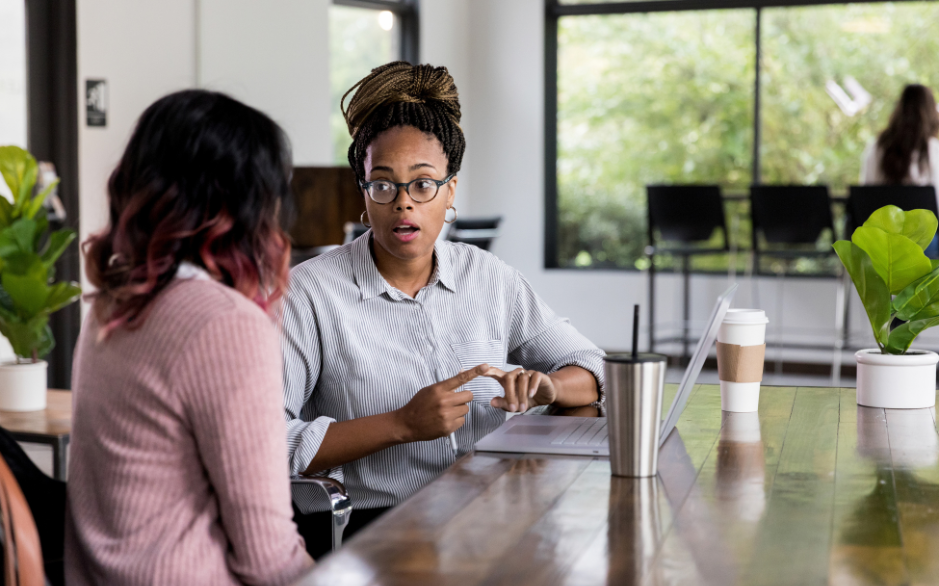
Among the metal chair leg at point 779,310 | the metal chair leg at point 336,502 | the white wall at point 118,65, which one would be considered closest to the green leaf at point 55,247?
the metal chair leg at point 336,502

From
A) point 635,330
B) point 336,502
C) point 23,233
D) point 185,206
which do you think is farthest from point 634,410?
point 23,233

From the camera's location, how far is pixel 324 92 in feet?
16.7

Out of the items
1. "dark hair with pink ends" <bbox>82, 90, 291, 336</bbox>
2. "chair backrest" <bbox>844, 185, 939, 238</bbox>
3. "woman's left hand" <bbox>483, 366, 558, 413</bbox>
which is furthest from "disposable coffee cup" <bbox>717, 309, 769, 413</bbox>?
"chair backrest" <bbox>844, 185, 939, 238</bbox>

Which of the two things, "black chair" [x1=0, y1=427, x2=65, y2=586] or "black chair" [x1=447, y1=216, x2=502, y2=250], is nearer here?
"black chair" [x1=0, y1=427, x2=65, y2=586]

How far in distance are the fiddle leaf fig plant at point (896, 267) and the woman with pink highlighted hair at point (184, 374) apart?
0.98 m

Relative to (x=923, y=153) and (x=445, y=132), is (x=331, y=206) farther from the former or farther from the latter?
(x=923, y=153)

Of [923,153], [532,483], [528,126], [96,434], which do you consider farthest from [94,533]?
[528,126]

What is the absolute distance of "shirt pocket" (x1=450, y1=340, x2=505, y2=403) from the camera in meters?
1.80

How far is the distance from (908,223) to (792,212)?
3623 millimetres

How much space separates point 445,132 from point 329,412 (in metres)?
0.54

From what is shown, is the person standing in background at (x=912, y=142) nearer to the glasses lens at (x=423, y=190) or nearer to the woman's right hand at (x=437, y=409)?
the glasses lens at (x=423, y=190)

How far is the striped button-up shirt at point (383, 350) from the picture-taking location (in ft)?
5.57

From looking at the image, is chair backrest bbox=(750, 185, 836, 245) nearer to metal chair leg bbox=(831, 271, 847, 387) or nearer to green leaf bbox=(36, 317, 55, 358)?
metal chair leg bbox=(831, 271, 847, 387)

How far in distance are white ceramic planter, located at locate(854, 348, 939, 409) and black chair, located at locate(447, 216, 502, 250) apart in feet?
11.4
